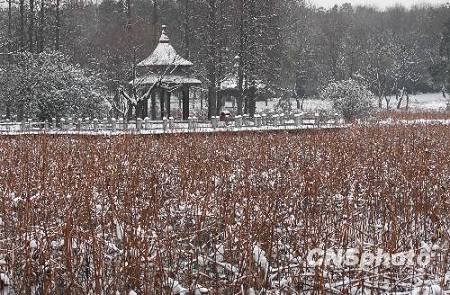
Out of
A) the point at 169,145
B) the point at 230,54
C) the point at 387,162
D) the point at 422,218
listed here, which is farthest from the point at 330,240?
the point at 230,54

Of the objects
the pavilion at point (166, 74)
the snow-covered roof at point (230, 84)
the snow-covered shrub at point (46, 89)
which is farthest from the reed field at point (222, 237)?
the snow-covered roof at point (230, 84)

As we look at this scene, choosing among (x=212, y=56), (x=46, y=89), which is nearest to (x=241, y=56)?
(x=212, y=56)

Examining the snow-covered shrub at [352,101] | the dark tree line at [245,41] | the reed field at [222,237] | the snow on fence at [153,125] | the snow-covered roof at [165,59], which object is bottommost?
the reed field at [222,237]

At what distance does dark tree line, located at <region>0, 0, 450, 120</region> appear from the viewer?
32844 mm

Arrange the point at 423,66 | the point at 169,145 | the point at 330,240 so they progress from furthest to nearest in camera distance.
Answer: the point at 423,66 → the point at 169,145 → the point at 330,240

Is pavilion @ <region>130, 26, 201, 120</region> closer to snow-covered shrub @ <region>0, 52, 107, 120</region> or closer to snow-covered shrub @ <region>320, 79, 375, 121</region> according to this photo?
snow-covered shrub @ <region>0, 52, 107, 120</region>

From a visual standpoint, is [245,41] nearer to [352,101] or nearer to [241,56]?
[241,56]

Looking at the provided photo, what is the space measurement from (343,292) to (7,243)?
3.18 m

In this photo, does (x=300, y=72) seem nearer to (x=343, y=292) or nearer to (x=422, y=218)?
(x=422, y=218)

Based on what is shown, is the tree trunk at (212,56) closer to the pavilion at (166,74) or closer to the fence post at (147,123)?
the pavilion at (166,74)

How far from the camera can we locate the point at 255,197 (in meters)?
6.82

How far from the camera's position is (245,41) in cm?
3306

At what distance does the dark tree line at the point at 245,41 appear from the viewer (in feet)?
108

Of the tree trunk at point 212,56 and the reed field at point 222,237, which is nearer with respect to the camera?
the reed field at point 222,237
